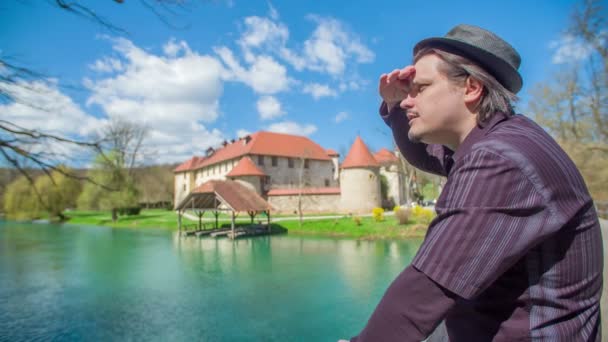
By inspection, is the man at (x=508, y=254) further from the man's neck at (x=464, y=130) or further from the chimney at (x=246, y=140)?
the chimney at (x=246, y=140)

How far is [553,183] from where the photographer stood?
65cm

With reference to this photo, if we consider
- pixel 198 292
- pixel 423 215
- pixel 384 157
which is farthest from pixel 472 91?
pixel 384 157

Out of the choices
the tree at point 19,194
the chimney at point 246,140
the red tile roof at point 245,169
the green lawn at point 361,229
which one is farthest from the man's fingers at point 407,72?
the chimney at point 246,140

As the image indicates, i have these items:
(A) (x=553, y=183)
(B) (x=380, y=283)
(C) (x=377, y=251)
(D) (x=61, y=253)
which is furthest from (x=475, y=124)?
(D) (x=61, y=253)

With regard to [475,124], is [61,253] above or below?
below

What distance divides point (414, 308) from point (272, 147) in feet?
118

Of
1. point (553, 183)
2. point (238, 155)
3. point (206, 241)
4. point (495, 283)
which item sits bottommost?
point (206, 241)

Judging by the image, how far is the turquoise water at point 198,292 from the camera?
582 centimetres

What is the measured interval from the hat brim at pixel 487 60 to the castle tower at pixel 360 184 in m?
27.3

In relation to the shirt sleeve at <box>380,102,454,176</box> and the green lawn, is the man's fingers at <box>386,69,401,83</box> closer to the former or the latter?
the shirt sleeve at <box>380,102,454,176</box>

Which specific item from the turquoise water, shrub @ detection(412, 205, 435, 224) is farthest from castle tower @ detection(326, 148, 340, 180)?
the turquoise water

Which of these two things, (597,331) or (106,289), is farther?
(106,289)

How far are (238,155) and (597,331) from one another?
34.9 metres

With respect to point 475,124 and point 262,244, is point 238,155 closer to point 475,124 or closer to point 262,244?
point 262,244
